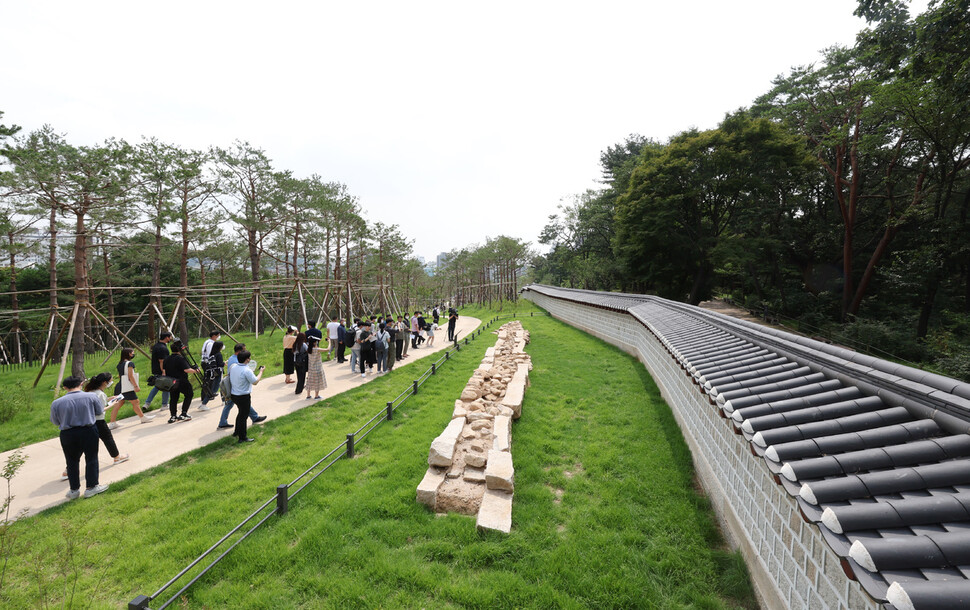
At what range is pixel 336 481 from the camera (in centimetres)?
502

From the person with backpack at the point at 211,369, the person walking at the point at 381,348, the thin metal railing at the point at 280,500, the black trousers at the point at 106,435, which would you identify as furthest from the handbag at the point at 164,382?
the person walking at the point at 381,348

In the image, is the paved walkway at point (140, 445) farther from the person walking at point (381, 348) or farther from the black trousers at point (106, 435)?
the person walking at point (381, 348)

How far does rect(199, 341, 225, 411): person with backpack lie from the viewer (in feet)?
24.8

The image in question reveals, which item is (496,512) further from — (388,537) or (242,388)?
(242,388)

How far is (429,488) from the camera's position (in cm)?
456

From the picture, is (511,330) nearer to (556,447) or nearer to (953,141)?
(556,447)

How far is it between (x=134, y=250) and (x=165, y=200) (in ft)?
27.4

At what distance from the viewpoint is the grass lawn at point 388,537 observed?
3270mm

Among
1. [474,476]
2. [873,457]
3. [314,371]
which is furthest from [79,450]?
[873,457]

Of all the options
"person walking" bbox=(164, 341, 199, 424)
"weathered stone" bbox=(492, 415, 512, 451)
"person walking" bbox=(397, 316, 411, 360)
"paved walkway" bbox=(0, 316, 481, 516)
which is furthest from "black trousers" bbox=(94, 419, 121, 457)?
"person walking" bbox=(397, 316, 411, 360)

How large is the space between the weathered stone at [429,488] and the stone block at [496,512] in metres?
0.63

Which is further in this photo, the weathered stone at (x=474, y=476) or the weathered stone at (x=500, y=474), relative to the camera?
the weathered stone at (x=474, y=476)

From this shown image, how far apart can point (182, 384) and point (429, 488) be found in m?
6.12

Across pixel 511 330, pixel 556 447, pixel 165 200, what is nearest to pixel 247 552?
pixel 556 447
